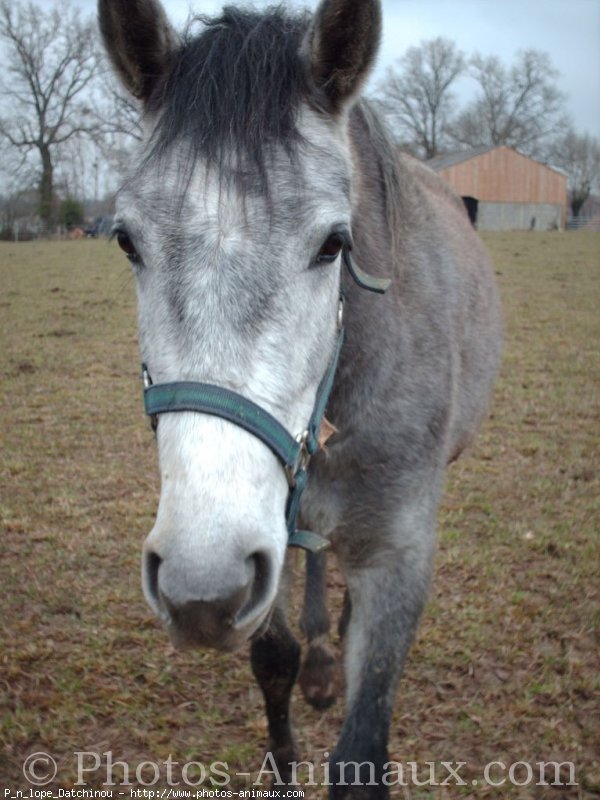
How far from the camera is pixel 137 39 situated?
208 centimetres

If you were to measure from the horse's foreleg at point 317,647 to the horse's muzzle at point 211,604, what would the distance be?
1.88 meters

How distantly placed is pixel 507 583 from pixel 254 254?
10.4 feet

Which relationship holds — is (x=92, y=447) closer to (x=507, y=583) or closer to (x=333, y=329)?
(x=507, y=583)

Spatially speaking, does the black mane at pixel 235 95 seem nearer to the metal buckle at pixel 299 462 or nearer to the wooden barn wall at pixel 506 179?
the metal buckle at pixel 299 462

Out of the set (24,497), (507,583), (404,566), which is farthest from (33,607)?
(507,583)

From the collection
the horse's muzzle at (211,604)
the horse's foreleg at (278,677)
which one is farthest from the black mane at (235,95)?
the horse's foreleg at (278,677)

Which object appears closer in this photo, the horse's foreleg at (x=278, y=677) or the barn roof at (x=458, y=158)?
the horse's foreleg at (x=278, y=677)

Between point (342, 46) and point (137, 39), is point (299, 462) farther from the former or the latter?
point (137, 39)

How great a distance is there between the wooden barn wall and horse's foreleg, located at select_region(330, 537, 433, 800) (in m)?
54.2

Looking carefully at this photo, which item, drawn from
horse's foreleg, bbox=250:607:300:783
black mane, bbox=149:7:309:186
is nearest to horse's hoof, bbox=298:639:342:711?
horse's foreleg, bbox=250:607:300:783

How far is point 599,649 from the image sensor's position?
3604 millimetres

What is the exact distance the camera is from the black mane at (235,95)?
73.2 inches

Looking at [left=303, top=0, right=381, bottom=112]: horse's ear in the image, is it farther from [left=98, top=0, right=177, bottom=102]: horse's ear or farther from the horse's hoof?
the horse's hoof

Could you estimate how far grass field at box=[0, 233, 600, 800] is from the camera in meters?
2.99
